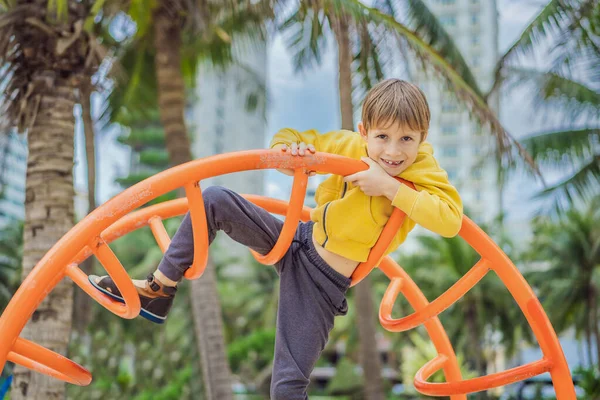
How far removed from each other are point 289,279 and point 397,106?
737 mm

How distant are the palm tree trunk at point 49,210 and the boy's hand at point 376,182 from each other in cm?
255

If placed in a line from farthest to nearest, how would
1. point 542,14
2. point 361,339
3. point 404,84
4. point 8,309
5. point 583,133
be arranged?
point 583,133 → point 361,339 → point 542,14 → point 404,84 → point 8,309

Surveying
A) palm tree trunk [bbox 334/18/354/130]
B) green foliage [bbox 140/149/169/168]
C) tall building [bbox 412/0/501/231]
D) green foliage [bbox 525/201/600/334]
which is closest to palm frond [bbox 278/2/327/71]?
palm tree trunk [bbox 334/18/354/130]

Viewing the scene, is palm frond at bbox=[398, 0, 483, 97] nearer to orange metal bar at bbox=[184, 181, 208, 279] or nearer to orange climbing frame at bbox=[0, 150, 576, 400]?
orange climbing frame at bbox=[0, 150, 576, 400]

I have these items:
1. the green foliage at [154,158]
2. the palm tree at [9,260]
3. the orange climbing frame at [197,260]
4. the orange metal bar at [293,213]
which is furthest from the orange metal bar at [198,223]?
the green foliage at [154,158]

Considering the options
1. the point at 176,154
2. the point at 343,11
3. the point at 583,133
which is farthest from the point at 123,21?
the point at 583,133

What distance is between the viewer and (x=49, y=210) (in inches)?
167

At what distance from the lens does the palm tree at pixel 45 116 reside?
4.20m

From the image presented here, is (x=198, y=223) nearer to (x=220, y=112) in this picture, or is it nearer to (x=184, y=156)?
(x=184, y=156)

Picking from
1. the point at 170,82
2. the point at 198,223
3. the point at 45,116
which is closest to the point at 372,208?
the point at 198,223

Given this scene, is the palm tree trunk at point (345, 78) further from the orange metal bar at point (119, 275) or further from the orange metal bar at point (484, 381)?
the orange metal bar at point (119, 275)

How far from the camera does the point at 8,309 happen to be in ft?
6.79

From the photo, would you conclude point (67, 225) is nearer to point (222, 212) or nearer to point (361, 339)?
point (222, 212)

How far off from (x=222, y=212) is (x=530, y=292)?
48.5 inches
